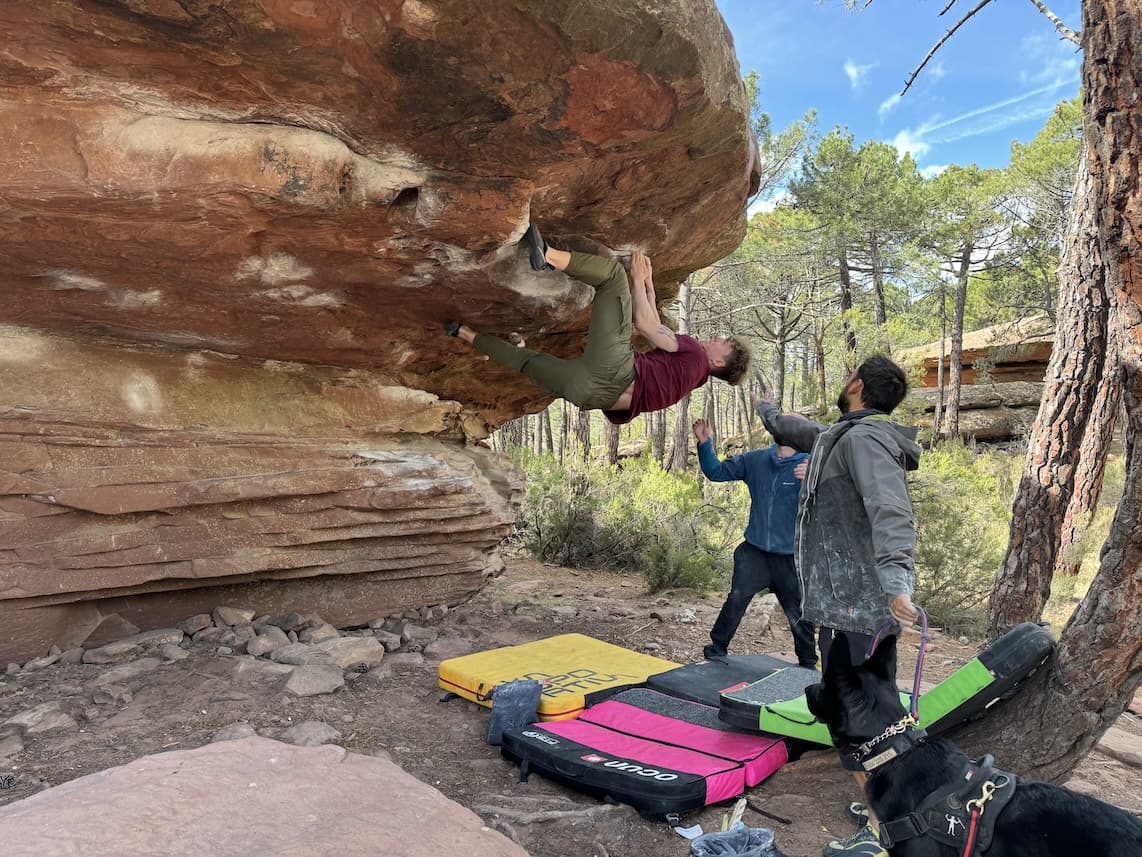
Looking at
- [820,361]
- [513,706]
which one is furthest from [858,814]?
[820,361]

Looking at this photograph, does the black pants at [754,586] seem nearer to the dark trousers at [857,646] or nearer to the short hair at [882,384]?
the dark trousers at [857,646]

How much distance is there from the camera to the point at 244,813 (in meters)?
2.12

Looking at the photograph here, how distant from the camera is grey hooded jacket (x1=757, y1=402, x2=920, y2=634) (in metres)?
2.76

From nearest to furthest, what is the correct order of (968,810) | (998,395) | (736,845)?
(968,810), (736,845), (998,395)

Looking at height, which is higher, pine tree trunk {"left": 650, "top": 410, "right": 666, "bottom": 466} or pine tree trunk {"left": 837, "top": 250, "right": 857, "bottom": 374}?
pine tree trunk {"left": 837, "top": 250, "right": 857, "bottom": 374}

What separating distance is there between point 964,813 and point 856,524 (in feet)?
4.14

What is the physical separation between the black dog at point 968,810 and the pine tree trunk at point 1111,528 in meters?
0.95

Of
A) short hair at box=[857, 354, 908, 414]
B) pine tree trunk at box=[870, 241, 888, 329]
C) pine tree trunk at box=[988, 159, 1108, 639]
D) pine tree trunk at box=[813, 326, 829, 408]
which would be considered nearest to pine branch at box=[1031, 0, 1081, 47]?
pine tree trunk at box=[988, 159, 1108, 639]

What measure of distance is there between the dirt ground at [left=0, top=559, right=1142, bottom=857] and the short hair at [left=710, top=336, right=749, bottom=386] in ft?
7.18

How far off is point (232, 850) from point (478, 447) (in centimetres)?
441

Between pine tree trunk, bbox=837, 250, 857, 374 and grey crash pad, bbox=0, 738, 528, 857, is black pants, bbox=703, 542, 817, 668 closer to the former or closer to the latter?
grey crash pad, bbox=0, 738, 528, 857

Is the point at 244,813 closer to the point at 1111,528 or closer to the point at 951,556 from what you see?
the point at 1111,528

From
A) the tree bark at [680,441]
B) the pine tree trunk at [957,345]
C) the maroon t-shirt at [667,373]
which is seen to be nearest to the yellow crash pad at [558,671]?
the maroon t-shirt at [667,373]

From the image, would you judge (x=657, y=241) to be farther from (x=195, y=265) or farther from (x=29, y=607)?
(x=29, y=607)
